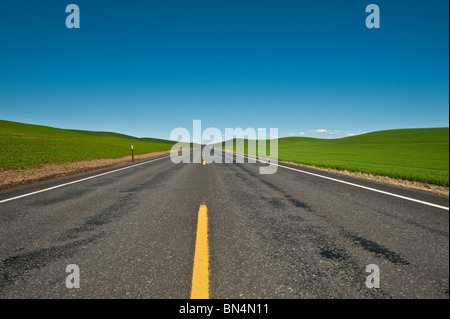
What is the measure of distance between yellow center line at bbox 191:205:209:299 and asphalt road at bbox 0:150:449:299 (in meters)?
0.06

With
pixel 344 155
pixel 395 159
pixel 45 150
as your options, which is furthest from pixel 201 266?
pixel 344 155

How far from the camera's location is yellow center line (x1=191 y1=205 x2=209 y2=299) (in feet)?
6.00

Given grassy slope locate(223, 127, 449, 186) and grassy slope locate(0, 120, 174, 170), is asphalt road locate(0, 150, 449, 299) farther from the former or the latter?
grassy slope locate(0, 120, 174, 170)

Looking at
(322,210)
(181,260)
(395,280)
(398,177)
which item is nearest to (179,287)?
(181,260)

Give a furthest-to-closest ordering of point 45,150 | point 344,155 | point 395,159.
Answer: point 344,155
point 45,150
point 395,159

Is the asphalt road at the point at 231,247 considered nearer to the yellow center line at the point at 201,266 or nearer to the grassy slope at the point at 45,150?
the yellow center line at the point at 201,266

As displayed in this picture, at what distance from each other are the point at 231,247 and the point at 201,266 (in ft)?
1.85

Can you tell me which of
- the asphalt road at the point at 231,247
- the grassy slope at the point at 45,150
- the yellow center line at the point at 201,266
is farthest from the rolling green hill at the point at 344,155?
the yellow center line at the point at 201,266

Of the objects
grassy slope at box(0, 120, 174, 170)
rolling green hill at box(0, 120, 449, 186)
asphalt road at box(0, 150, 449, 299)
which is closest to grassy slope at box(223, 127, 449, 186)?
rolling green hill at box(0, 120, 449, 186)

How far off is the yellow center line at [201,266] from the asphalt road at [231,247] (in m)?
0.06

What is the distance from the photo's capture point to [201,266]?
2209 millimetres

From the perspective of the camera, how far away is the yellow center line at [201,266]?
183 cm

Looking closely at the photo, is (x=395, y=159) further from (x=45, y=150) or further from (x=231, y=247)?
(x=45, y=150)

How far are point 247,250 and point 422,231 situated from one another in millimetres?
2698
